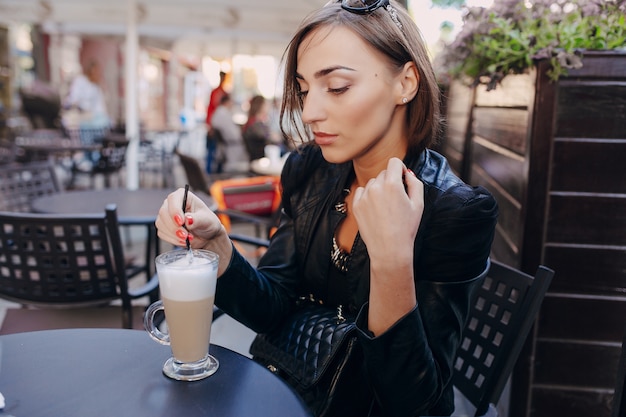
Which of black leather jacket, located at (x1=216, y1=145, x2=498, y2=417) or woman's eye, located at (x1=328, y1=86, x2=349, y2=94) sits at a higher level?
woman's eye, located at (x1=328, y1=86, x2=349, y2=94)

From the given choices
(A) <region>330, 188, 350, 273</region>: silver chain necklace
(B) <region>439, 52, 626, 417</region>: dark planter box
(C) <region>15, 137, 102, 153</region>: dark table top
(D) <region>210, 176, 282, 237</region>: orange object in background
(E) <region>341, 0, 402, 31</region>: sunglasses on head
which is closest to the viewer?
(E) <region>341, 0, 402, 31</region>: sunglasses on head

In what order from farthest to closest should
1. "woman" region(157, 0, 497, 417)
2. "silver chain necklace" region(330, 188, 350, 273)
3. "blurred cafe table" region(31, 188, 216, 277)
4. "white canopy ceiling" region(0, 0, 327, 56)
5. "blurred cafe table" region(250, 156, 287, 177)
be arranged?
"white canopy ceiling" region(0, 0, 327, 56) < "blurred cafe table" region(250, 156, 287, 177) < "blurred cafe table" region(31, 188, 216, 277) < "silver chain necklace" region(330, 188, 350, 273) < "woman" region(157, 0, 497, 417)

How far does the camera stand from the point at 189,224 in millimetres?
1218

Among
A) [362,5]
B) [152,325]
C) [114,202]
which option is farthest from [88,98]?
[152,325]

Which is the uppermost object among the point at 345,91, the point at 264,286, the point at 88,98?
the point at 88,98

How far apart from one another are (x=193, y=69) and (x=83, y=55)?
537 inches

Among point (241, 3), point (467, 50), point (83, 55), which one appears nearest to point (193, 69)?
point (83, 55)

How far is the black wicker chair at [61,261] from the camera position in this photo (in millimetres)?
2002

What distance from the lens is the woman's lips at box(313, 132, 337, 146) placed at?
51.3 inches

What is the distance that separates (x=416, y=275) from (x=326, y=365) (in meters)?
0.28

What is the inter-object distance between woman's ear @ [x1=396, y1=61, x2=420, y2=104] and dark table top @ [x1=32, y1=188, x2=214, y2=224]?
1.75 metres

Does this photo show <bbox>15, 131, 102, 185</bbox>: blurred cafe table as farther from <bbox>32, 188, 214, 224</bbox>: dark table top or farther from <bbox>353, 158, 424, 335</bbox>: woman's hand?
<bbox>353, 158, 424, 335</bbox>: woman's hand

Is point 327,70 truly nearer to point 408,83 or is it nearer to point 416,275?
point 408,83

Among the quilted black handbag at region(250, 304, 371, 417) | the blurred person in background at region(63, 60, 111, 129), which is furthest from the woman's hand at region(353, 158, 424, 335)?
the blurred person in background at region(63, 60, 111, 129)
